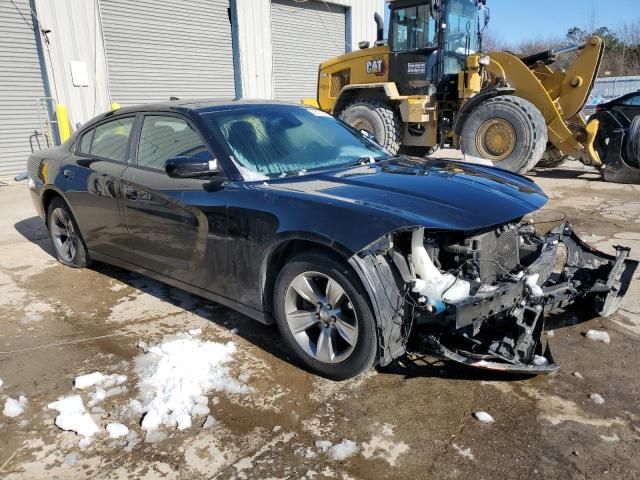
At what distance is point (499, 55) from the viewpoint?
356 inches

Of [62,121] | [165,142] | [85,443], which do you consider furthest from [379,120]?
[85,443]

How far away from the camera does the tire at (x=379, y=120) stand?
367 inches

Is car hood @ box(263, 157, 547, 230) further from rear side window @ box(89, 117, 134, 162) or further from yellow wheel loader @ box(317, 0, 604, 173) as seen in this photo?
yellow wheel loader @ box(317, 0, 604, 173)

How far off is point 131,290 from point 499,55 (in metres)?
7.55

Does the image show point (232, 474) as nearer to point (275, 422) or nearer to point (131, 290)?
point (275, 422)

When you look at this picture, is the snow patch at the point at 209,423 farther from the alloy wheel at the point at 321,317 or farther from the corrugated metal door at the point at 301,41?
the corrugated metal door at the point at 301,41

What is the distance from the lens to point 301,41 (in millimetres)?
15625

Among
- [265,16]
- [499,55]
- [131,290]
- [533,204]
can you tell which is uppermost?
[265,16]

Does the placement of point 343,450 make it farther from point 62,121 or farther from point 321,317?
point 62,121

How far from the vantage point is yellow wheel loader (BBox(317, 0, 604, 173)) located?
853 cm

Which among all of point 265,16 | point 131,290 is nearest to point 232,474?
point 131,290

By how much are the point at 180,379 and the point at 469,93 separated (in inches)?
295

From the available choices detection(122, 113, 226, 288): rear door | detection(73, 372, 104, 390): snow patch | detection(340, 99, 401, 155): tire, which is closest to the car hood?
detection(122, 113, 226, 288): rear door

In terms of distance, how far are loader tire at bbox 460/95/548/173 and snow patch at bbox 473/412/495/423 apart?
647cm
